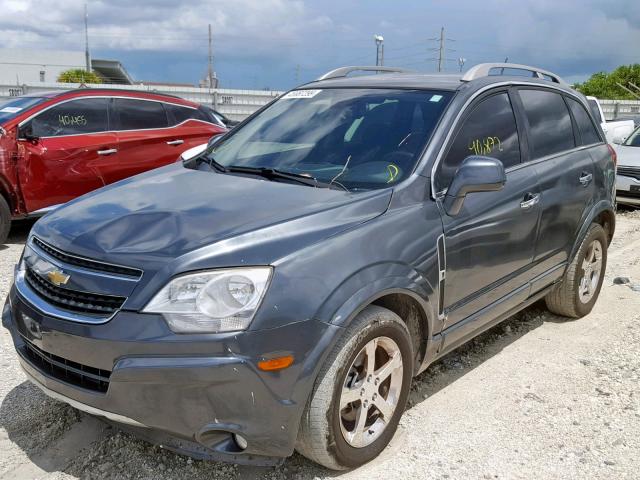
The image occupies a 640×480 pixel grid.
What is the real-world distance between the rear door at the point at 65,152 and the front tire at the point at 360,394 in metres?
5.42

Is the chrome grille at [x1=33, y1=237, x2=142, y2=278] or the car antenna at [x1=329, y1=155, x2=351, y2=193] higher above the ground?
the car antenna at [x1=329, y1=155, x2=351, y2=193]

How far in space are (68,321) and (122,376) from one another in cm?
35

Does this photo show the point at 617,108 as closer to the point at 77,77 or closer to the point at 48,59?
the point at 77,77

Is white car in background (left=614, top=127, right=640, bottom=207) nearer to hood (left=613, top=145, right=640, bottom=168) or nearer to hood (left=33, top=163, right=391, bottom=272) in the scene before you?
hood (left=613, top=145, right=640, bottom=168)

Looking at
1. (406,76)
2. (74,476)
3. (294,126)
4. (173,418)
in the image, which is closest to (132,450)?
(74,476)

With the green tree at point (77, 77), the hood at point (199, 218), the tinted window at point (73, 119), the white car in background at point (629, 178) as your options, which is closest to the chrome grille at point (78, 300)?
the hood at point (199, 218)

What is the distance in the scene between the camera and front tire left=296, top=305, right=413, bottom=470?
2.70m

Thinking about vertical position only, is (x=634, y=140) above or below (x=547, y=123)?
below

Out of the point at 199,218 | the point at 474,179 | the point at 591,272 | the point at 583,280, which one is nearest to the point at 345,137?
the point at 474,179

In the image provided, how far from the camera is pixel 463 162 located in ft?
11.0

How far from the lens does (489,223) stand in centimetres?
365

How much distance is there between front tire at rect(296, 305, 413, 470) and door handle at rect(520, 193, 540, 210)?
134 cm

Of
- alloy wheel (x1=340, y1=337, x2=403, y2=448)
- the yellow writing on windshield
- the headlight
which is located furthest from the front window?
the headlight

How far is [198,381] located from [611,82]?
4556 cm
